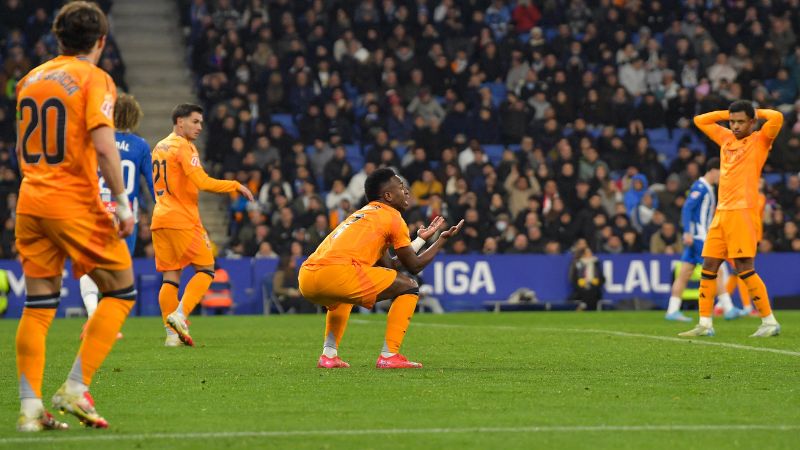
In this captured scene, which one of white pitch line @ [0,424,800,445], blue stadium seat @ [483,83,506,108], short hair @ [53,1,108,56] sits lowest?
white pitch line @ [0,424,800,445]

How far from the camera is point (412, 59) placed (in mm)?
28500

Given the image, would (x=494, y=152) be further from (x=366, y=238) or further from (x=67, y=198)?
(x=67, y=198)

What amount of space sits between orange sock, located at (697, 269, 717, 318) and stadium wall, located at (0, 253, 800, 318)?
8.68m

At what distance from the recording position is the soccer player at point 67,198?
6.83m

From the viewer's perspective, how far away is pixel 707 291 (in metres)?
14.3

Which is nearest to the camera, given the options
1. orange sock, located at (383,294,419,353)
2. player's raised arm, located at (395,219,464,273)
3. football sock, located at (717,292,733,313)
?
Answer: player's raised arm, located at (395,219,464,273)

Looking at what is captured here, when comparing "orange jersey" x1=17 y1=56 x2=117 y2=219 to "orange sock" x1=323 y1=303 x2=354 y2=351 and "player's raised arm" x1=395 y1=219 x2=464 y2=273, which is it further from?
"orange sock" x1=323 y1=303 x2=354 y2=351

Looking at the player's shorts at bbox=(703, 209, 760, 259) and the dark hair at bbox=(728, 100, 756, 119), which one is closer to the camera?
the dark hair at bbox=(728, 100, 756, 119)

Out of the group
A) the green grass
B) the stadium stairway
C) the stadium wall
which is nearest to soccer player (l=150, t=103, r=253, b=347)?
the green grass

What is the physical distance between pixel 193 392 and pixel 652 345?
5.66m

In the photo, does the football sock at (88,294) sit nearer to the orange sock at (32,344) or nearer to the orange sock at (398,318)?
the orange sock at (398,318)

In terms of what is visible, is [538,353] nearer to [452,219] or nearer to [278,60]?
[452,219]

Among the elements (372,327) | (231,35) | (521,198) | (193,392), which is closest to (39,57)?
(231,35)

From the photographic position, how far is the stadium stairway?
28328 mm
